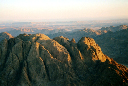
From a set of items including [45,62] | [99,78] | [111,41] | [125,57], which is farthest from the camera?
[111,41]

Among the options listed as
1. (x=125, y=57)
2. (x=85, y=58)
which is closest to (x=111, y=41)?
(x=125, y=57)

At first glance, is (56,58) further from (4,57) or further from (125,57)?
(125,57)

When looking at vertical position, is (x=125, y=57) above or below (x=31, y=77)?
below

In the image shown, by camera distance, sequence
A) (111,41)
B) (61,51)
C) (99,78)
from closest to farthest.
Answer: (99,78), (61,51), (111,41)

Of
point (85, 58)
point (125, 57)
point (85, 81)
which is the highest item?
point (85, 58)

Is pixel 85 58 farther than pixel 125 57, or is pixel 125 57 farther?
pixel 125 57

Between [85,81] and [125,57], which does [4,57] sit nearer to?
[85,81]
